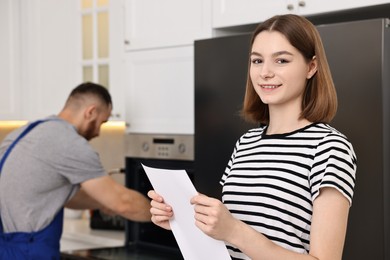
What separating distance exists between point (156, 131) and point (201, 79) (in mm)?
561

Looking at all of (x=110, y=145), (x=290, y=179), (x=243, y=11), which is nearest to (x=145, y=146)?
(x=243, y=11)

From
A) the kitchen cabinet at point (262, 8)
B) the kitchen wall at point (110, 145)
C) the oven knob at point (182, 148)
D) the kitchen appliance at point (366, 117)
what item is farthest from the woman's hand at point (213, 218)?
the kitchen wall at point (110, 145)

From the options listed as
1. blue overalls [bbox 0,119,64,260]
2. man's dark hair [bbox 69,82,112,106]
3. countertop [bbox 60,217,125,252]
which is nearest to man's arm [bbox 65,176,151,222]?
blue overalls [bbox 0,119,64,260]

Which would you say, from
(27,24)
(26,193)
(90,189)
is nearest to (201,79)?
(90,189)

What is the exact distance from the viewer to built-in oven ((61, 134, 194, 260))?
2783 millimetres

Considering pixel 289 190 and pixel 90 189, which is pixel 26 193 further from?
pixel 289 190

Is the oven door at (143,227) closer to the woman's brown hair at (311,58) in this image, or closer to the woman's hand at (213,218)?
the woman's brown hair at (311,58)

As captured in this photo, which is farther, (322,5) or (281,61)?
(322,5)

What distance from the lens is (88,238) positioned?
337 cm

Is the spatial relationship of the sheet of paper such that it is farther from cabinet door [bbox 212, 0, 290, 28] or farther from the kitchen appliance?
cabinet door [bbox 212, 0, 290, 28]

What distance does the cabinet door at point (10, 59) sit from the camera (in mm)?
3752

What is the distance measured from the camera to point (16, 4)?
3756mm

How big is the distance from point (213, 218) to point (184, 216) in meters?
0.16

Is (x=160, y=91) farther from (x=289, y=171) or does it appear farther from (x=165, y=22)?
(x=289, y=171)
